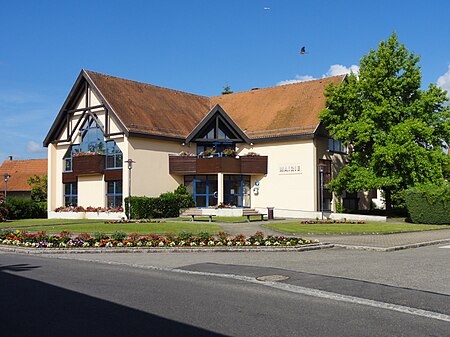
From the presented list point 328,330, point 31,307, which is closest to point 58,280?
point 31,307

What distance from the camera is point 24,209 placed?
39938 millimetres

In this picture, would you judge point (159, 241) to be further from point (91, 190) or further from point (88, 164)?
point (91, 190)

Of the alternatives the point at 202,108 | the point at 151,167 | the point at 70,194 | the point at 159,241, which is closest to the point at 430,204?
the point at 159,241

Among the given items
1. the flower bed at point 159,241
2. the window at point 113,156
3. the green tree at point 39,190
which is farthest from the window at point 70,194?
the flower bed at point 159,241

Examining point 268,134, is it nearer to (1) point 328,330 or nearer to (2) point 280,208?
(2) point 280,208

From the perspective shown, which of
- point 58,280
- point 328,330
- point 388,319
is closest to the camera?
point 328,330

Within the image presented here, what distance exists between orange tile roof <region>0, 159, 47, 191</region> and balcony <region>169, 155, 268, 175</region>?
1153 inches

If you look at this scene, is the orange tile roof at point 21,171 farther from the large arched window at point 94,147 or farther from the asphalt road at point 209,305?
the asphalt road at point 209,305

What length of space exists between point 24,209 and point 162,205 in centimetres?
1217

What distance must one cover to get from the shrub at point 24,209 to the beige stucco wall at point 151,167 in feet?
31.8

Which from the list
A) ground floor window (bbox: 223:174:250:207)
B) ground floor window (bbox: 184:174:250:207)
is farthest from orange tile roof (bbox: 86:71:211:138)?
ground floor window (bbox: 223:174:250:207)

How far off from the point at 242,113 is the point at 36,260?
27998mm

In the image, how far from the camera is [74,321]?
6.89m

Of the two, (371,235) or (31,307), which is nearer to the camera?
(31,307)
